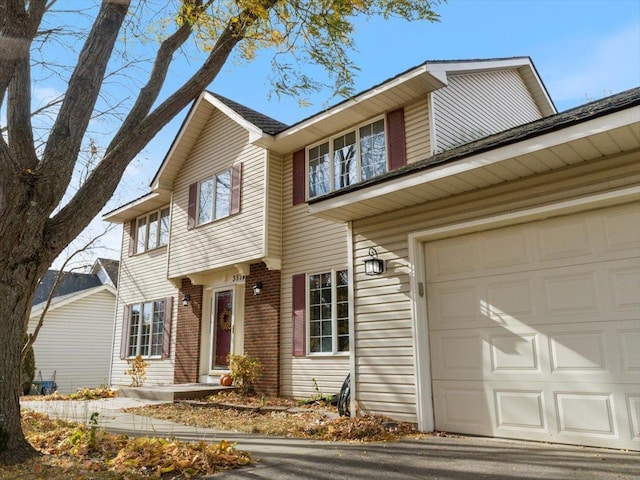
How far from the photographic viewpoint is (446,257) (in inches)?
244

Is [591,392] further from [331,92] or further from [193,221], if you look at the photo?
[193,221]

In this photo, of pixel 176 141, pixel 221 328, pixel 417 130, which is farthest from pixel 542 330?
pixel 176 141

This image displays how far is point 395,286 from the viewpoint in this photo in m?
6.52

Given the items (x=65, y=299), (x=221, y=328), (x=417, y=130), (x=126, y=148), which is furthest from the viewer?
(x=65, y=299)

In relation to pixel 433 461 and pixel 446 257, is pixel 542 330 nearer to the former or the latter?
pixel 446 257

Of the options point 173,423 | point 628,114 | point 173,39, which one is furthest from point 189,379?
point 628,114

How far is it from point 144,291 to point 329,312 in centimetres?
754

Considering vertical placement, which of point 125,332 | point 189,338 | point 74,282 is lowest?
point 189,338

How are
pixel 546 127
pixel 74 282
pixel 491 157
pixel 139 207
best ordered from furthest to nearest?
pixel 74 282 → pixel 139 207 → pixel 491 157 → pixel 546 127

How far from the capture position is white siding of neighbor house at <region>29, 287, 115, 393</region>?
1950 centimetres

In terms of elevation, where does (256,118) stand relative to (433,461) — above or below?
above

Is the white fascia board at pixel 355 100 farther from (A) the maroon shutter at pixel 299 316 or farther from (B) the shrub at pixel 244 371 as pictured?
(B) the shrub at pixel 244 371

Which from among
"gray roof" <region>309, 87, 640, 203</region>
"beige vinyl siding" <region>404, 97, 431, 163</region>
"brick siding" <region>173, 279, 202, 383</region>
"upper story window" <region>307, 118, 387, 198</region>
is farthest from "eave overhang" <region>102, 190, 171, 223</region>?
"gray roof" <region>309, 87, 640, 203</region>

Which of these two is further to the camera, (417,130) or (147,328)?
(147,328)
